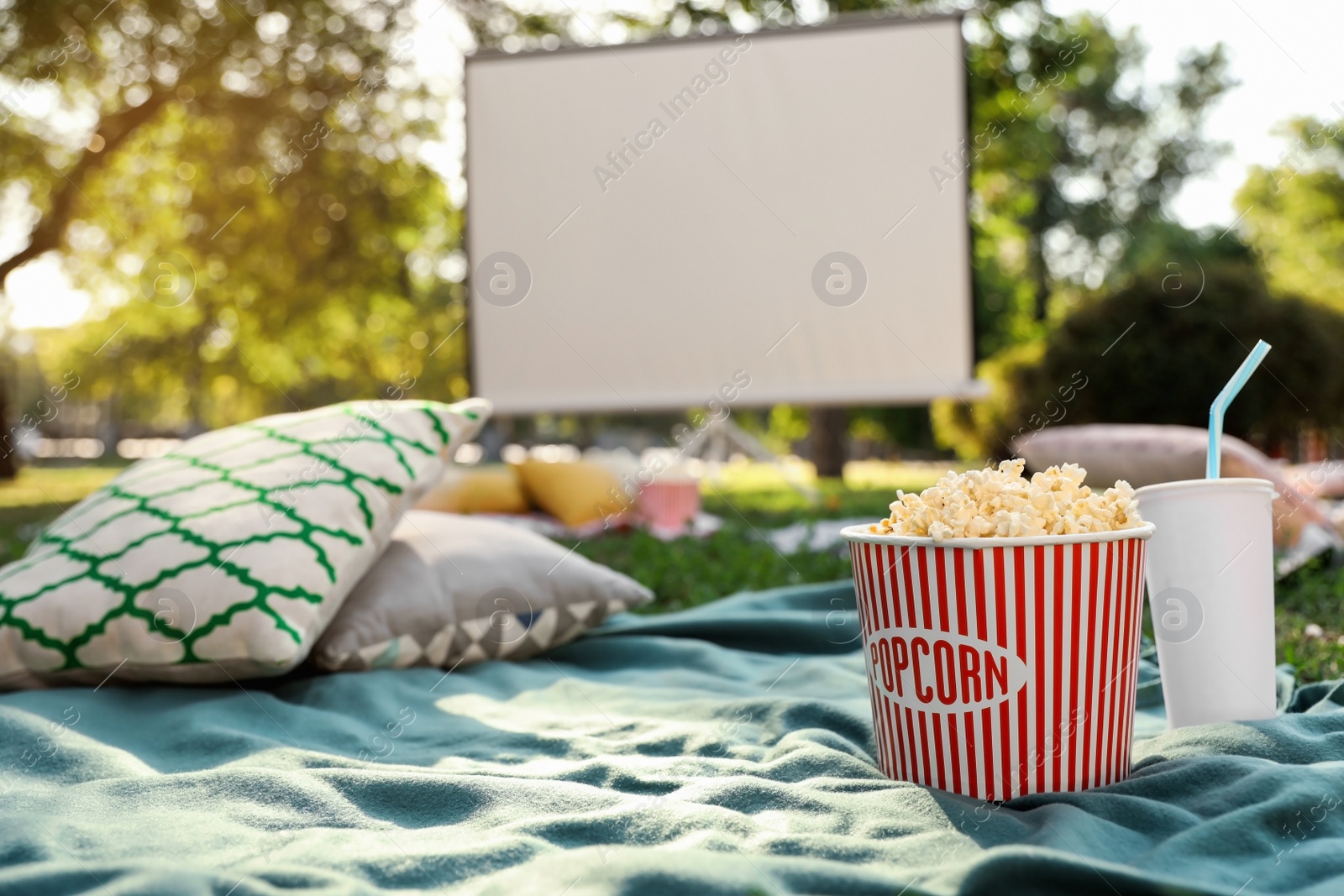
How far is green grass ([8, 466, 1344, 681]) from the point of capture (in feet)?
6.24

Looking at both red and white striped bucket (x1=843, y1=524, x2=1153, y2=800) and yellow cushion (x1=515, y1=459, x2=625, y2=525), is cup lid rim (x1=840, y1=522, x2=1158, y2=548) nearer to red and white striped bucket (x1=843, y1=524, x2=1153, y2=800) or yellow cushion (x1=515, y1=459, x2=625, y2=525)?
red and white striped bucket (x1=843, y1=524, x2=1153, y2=800)

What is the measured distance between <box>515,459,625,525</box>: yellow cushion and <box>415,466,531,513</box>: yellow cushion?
11 cm

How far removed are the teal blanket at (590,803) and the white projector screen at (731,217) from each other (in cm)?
320

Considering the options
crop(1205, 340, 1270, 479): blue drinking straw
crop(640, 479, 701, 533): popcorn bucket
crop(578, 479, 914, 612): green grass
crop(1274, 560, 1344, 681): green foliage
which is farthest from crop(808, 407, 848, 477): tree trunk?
crop(1205, 340, 1270, 479): blue drinking straw

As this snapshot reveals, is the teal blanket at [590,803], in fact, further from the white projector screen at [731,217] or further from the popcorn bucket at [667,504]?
the white projector screen at [731,217]

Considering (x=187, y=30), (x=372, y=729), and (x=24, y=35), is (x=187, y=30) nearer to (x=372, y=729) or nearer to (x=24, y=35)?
(x=24, y=35)

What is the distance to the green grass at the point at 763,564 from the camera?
1902 mm

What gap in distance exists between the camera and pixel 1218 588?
46.9 inches

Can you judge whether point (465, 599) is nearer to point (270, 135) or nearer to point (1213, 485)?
point (1213, 485)

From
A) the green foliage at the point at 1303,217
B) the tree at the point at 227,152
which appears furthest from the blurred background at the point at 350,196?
the green foliage at the point at 1303,217

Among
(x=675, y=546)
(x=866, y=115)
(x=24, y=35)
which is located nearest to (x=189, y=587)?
(x=675, y=546)

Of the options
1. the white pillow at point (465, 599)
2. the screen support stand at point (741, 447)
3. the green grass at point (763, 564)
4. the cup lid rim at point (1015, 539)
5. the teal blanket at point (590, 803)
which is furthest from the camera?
the screen support stand at point (741, 447)

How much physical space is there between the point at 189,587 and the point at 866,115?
385cm

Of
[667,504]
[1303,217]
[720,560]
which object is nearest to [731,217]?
[667,504]
